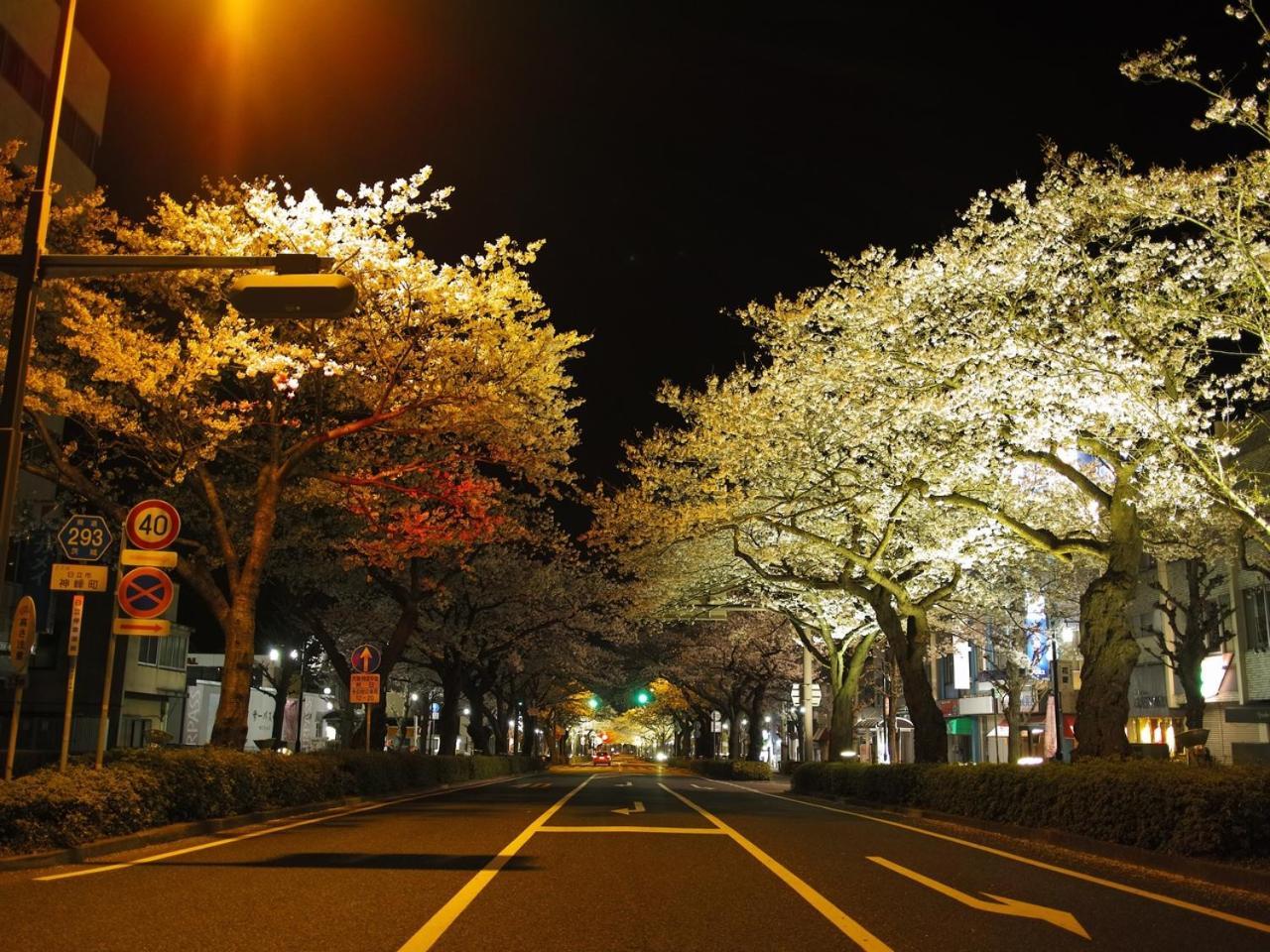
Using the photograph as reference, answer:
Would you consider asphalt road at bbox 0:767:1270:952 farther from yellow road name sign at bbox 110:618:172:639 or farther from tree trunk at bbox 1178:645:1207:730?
tree trunk at bbox 1178:645:1207:730

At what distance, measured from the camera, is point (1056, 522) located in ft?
83.3

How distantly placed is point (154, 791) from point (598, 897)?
657cm

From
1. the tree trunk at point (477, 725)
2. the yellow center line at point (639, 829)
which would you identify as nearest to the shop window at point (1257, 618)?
the yellow center line at point (639, 829)

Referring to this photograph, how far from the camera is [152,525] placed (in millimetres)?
12477

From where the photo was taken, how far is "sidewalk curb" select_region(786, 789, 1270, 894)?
9.82 metres

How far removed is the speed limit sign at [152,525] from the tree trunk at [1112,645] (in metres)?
13.3

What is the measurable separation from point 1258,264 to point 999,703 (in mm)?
40277

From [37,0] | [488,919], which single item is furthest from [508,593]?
[488,919]

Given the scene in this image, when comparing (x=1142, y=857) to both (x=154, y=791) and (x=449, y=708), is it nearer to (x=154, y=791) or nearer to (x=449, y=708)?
(x=154, y=791)

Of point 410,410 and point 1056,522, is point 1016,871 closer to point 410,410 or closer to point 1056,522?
point 410,410

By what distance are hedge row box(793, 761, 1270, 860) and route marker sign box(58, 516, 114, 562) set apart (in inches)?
492

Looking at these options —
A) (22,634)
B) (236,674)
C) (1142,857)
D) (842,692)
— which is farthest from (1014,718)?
(22,634)

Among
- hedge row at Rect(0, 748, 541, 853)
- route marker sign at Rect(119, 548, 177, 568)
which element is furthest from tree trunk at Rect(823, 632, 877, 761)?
route marker sign at Rect(119, 548, 177, 568)

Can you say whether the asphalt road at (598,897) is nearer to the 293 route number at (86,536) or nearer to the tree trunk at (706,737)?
the 293 route number at (86,536)
